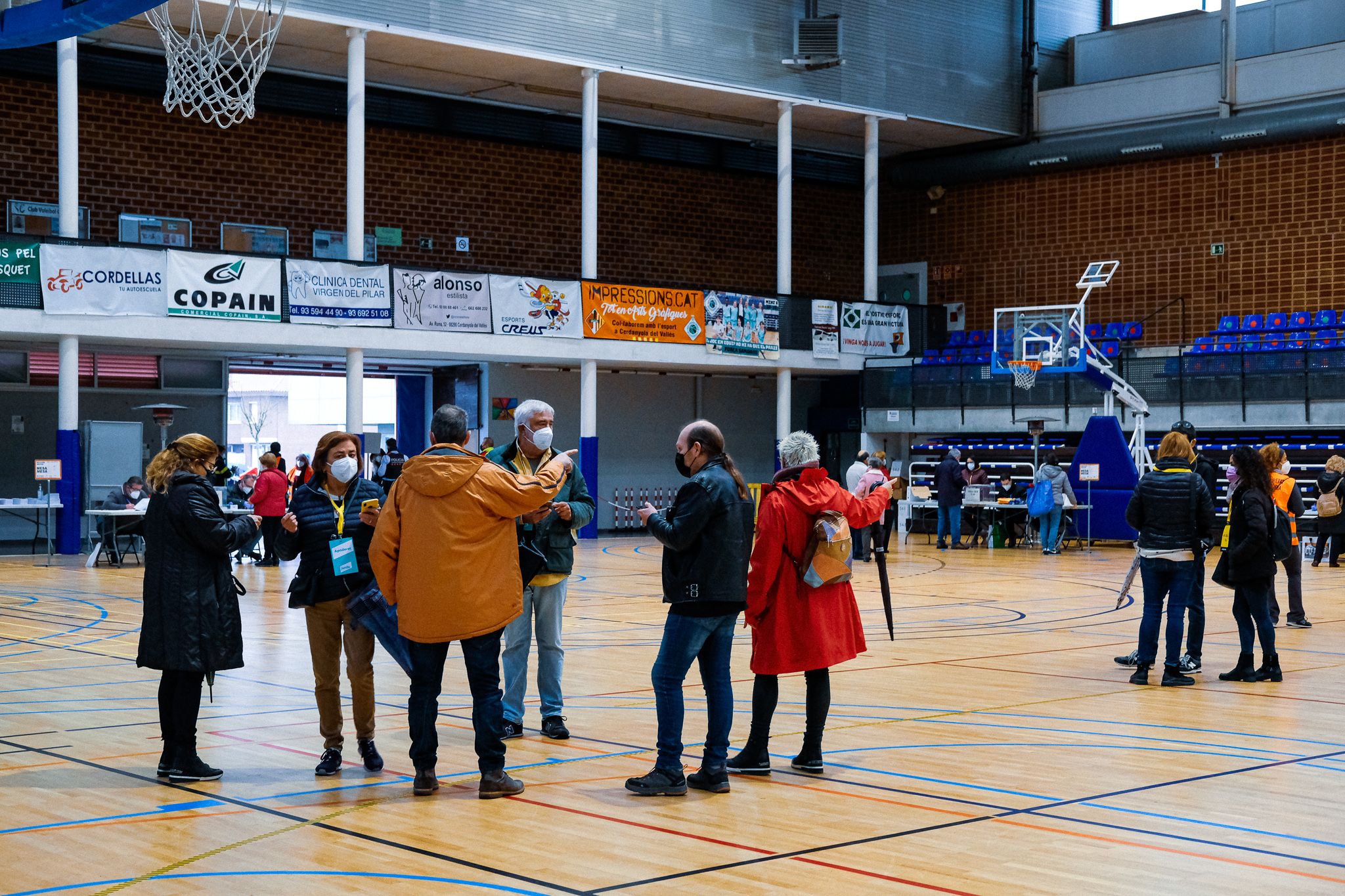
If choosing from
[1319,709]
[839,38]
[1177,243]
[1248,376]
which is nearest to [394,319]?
[839,38]

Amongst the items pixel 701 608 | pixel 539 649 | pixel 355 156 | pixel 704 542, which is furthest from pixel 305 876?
pixel 355 156

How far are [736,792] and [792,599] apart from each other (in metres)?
0.97

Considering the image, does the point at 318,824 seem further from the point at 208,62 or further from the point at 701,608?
the point at 208,62

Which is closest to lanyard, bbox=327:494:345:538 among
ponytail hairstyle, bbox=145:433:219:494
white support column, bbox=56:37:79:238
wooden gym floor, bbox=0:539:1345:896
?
ponytail hairstyle, bbox=145:433:219:494

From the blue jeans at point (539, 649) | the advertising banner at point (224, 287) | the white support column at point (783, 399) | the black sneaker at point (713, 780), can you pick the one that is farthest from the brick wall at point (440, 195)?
the black sneaker at point (713, 780)

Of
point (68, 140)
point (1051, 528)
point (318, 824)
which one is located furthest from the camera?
point (1051, 528)

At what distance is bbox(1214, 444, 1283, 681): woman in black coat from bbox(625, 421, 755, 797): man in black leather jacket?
5044 mm

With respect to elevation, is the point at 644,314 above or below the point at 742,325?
above

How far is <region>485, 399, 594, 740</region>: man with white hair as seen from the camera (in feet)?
25.8

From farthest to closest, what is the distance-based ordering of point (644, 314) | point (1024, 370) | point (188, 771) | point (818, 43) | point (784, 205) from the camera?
point (784, 205) → point (818, 43) → point (644, 314) → point (1024, 370) → point (188, 771)

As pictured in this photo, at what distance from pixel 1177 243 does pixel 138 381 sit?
21.6 metres

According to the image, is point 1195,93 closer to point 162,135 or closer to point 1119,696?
point 162,135

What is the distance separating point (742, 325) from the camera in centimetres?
3016

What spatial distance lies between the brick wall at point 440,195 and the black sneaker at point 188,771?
70.3 feet
